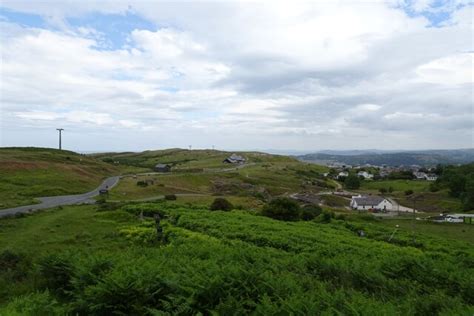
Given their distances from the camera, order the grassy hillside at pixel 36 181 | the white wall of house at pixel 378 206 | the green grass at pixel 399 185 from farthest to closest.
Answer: the green grass at pixel 399 185, the white wall of house at pixel 378 206, the grassy hillside at pixel 36 181

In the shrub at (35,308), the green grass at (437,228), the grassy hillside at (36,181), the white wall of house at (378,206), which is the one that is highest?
the shrub at (35,308)

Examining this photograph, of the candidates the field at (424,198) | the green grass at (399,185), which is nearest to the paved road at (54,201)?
the field at (424,198)

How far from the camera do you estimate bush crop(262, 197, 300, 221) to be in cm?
4709

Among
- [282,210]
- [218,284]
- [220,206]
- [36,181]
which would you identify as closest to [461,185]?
[282,210]

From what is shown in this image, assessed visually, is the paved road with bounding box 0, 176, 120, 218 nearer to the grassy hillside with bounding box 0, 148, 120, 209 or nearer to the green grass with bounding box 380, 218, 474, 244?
the grassy hillside with bounding box 0, 148, 120, 209

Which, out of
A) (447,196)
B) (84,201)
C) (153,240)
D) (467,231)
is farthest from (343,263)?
(447,196)

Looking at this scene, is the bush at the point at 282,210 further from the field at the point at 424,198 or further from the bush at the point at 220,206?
the field at the point at 424,198

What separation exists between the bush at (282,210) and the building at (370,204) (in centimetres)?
4767

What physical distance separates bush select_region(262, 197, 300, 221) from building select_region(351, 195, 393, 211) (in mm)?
47669

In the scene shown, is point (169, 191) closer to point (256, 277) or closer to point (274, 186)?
point (274, 186)

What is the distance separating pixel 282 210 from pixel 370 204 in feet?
172

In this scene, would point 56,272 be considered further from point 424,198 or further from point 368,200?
point 424,198

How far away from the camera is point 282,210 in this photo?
155ft

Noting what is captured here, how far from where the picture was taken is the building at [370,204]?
92331 millimetres
